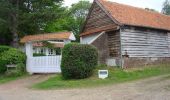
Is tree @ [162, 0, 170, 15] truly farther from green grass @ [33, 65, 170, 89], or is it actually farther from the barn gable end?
green grass @ [33, 65, 170, 89]

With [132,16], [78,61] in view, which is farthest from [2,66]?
[132,16]

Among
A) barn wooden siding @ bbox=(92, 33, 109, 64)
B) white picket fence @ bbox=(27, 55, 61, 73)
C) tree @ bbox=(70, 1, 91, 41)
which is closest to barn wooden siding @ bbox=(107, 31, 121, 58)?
barn wooden siding @ bbox=(92, 33, 109, 64)

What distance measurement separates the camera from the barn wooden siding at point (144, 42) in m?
25.8

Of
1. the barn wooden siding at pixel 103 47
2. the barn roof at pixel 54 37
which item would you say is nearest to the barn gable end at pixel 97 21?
the barn wooden siding at pixel 103 47

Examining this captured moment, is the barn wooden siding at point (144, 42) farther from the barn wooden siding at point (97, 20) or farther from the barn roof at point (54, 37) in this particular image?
the barn roof at point (54, 37)

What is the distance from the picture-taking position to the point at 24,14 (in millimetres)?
32062

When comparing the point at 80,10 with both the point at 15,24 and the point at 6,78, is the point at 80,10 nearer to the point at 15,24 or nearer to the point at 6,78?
the point at 15,24

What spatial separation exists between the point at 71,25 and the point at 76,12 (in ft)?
13.9

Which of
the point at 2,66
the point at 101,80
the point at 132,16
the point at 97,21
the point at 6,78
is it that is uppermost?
the point at 132,16

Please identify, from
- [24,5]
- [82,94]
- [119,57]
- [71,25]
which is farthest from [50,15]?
[71,25]

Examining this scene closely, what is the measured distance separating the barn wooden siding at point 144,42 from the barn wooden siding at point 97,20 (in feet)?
5.61

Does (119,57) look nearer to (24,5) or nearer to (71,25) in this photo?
(24,5)

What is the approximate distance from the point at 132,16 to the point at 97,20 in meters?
3.09

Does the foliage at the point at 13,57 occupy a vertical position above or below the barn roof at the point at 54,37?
A: below
